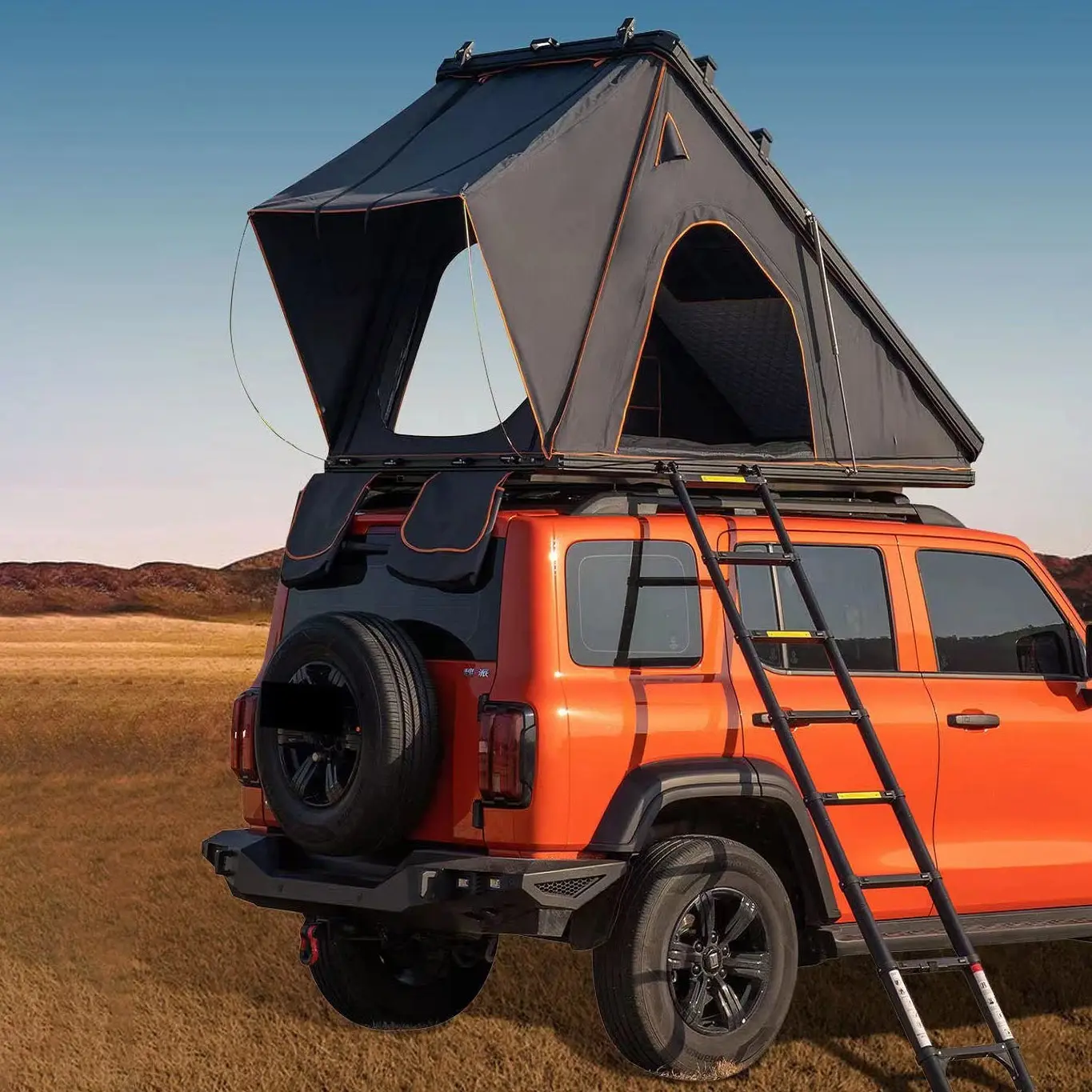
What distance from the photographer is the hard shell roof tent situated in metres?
7.55

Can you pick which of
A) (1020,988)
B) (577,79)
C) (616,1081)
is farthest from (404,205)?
(1020,988)

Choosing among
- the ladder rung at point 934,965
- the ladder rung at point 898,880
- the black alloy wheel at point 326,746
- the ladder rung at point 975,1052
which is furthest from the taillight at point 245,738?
the ladder rung at point 975,1052

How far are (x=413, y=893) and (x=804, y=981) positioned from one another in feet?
8.42

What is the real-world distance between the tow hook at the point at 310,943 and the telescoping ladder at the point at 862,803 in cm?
214

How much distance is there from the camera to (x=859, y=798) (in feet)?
22.0

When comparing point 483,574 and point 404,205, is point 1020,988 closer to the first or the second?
point 483,574

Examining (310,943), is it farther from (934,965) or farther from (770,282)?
(770,282)

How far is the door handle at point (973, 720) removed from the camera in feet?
24.1

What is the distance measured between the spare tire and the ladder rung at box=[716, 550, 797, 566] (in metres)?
1.29

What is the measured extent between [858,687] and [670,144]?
9.06 feet

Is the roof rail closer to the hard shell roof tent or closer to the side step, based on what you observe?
the hard shell roof tent

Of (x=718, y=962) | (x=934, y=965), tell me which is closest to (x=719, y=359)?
(x=718, y=962)

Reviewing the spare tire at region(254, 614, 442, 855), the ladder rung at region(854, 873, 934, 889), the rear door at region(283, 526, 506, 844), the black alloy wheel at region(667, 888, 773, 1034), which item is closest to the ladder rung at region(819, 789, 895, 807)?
the ladder rung at region(854, 873, 934, 889)

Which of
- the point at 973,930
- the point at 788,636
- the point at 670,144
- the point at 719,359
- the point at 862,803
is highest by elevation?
the point at 670,144
